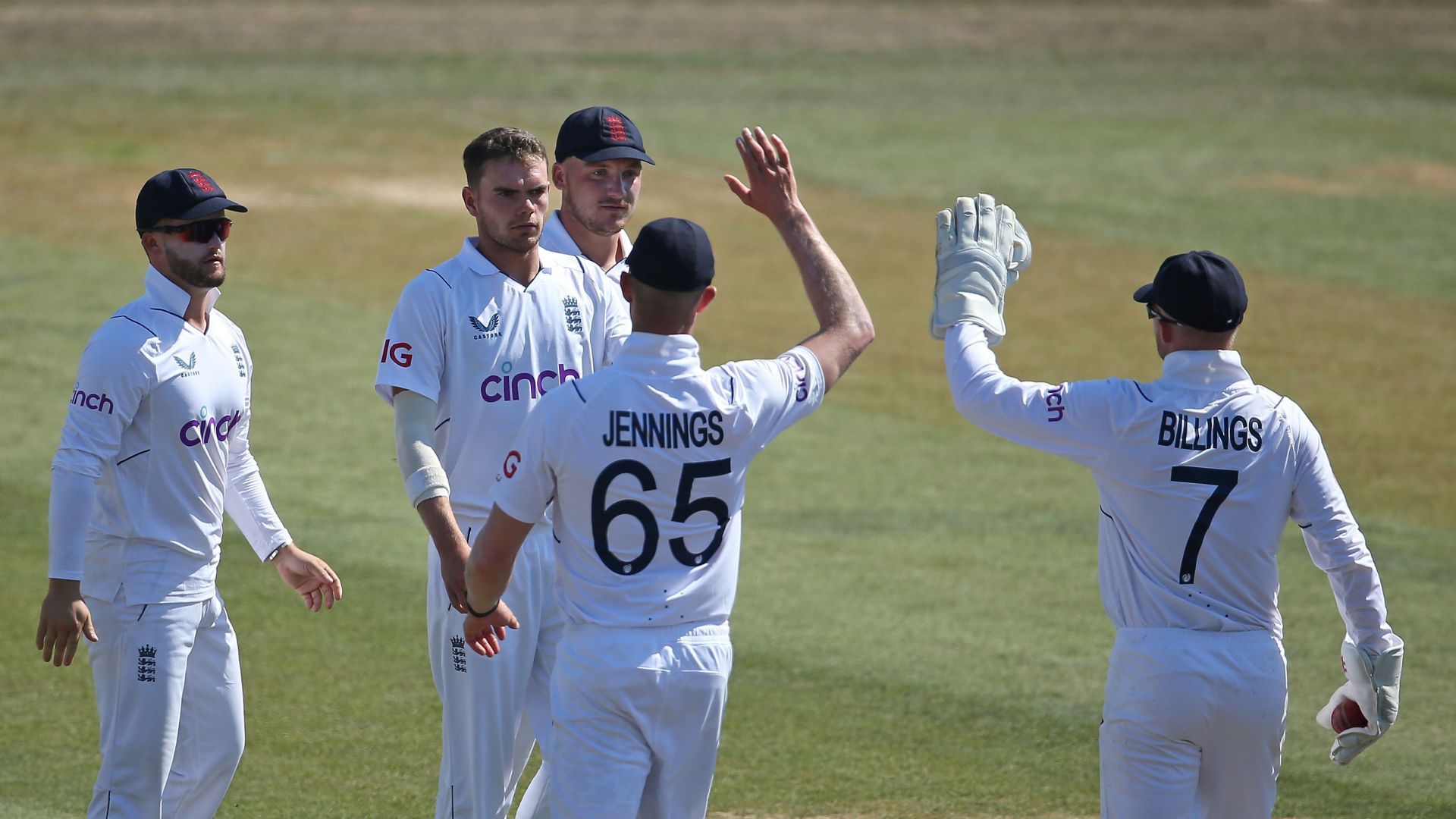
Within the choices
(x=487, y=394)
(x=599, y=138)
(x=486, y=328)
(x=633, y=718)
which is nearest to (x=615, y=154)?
(x=599, y=138)

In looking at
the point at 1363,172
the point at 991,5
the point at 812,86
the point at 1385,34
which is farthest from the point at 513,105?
the point at 1385,34

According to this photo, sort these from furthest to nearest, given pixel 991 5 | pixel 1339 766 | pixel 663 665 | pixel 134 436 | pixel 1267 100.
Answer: pixel 991 5, pixel 1267 100, pixel 1339 766, pixel 134 436, pixel 663 665

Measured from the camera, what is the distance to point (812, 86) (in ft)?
104

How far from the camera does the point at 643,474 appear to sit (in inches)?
172

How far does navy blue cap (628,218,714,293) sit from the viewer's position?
14.2 ft

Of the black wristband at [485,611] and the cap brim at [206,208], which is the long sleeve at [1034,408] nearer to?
the black wristband at [485,611]

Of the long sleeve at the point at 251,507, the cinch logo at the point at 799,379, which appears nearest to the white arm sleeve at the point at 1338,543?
the cinch logo at the point at 799,379

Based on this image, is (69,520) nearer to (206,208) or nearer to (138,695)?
(138,695)

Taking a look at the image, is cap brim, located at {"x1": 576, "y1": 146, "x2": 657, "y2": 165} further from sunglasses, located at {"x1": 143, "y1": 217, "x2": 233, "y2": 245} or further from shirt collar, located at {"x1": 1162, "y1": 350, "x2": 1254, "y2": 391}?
shirt collar, located at {"x1": 1162, "y1": 350, "x2": 1254, "y2": 391}

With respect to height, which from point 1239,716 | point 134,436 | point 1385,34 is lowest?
point 1239,716

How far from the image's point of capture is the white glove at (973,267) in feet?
16.6

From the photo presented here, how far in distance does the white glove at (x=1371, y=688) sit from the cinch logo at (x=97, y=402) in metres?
3.83

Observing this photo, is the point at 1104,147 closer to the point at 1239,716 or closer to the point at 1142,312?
the point at 1142,312

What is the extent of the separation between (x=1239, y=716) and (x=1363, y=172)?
22118mm
